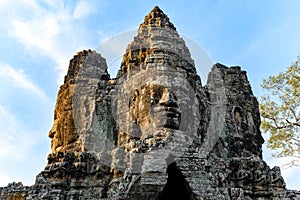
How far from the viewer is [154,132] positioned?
1365cm

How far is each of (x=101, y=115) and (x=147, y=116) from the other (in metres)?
2.30

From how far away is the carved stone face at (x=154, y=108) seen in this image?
13.8 metres

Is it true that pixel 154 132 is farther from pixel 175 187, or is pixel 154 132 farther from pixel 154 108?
pixel 175 187

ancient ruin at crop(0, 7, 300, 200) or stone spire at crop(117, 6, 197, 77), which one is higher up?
stone spire at crop(117, 6, 197, 77)

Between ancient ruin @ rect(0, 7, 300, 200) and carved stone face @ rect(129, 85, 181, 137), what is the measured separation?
0.04 metres

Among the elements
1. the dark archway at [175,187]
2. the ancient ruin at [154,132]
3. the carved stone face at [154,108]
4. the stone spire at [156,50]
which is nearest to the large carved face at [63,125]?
the ancient ruin at [154,132]

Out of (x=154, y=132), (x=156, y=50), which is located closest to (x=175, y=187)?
(x=154, y=132)

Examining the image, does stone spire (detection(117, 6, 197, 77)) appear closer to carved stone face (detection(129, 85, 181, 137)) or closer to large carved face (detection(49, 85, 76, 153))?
carved stone face (detection(129, 85, 181, 137))

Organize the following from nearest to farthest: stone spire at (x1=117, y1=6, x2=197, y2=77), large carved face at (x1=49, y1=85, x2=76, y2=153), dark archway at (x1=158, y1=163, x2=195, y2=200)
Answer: dark archway at (x1=158, y1=163, x2=195, y2=200), stone spire at (x1=117, y1=6, x2=197, y2=77), large carved face at (x1=49, y1=85, x2=76, y2=153)

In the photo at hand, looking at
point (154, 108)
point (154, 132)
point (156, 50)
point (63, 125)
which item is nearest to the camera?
point (154, 132)

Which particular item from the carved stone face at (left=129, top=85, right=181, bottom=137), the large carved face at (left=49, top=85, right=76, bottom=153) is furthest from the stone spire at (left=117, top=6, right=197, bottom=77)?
the large carved face at (left=49, top=85, right=76, bottom=153)

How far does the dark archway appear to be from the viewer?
12.4 meters

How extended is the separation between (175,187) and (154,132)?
6.28 feet

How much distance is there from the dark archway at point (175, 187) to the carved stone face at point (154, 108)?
1.73 metres
